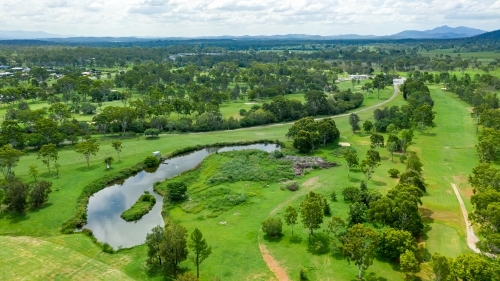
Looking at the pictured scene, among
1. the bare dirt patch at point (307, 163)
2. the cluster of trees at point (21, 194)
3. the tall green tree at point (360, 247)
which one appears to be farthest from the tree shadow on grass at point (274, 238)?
the cluster of trees at point (21, 194)

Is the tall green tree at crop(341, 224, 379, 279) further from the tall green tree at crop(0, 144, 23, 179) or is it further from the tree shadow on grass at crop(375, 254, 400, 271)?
the tall green tree at crop(0, 144, 23, 179)

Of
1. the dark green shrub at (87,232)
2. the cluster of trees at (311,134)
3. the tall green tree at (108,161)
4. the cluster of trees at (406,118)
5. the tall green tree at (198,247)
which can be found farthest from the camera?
the cluster of trees at (406,118)

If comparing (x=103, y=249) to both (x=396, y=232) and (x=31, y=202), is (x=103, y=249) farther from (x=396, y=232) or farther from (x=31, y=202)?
(x=396, y=232)

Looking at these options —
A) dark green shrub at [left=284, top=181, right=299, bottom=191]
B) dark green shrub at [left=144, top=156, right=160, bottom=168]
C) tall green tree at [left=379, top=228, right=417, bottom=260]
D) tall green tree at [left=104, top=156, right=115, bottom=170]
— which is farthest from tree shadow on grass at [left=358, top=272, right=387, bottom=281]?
tall green tree at [left=104, top=156, right=115, bottom=170]

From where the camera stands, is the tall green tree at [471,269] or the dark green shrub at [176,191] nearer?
the tall green tree at [471,269]

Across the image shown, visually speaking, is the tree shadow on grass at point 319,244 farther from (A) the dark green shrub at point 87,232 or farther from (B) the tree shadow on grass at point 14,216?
(B) the tree shadow on grass at point 14,216

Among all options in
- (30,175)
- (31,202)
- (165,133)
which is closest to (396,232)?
(31,202)
